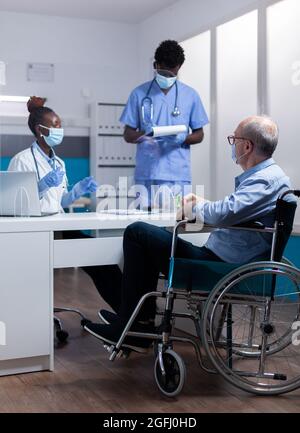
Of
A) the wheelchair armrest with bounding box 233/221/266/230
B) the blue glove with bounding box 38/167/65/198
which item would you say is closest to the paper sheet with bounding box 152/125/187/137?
the blue glove with bounding box 38/167/65/198

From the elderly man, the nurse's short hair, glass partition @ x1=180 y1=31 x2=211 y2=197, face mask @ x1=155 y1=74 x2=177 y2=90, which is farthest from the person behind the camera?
glass partition @ x1=180 y1=31 x2=211 y2=197

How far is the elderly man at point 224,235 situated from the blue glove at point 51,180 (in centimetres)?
54

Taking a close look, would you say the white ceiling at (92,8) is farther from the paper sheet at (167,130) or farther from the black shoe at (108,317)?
the black shoe at (108,317)

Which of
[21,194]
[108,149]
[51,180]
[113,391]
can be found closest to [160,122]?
[51,180]

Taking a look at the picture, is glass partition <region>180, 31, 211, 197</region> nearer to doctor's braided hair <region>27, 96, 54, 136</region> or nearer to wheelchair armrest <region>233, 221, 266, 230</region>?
doctor's braided hair <region>27, 96, 54, 136</region>

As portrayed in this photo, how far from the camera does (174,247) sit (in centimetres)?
218

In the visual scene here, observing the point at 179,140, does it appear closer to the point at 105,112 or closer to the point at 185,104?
the point at 185,104

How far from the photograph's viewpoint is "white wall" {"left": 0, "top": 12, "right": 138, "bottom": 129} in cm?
574

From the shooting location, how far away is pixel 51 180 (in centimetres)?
272

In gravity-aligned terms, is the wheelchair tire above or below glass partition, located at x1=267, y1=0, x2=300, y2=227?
below

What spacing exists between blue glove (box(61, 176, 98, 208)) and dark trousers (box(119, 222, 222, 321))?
1.94 feet

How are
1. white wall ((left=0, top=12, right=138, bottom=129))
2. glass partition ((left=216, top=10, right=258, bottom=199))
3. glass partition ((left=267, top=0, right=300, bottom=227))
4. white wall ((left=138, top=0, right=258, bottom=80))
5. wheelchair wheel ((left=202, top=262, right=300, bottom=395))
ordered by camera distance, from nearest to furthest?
wheelchair wheel ((left=202, top=262, right=300, bottom=395)), glass partition ((left=267, top=0, right=300, bottom=227)), glass partition ((left=216, top=10, right=258, bottom=199)), white wall ((left=138, top=0, right=258, bottom=80)), white wall ((left=0, top=12, right=138, bottom=129))

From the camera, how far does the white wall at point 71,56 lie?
574 cm
